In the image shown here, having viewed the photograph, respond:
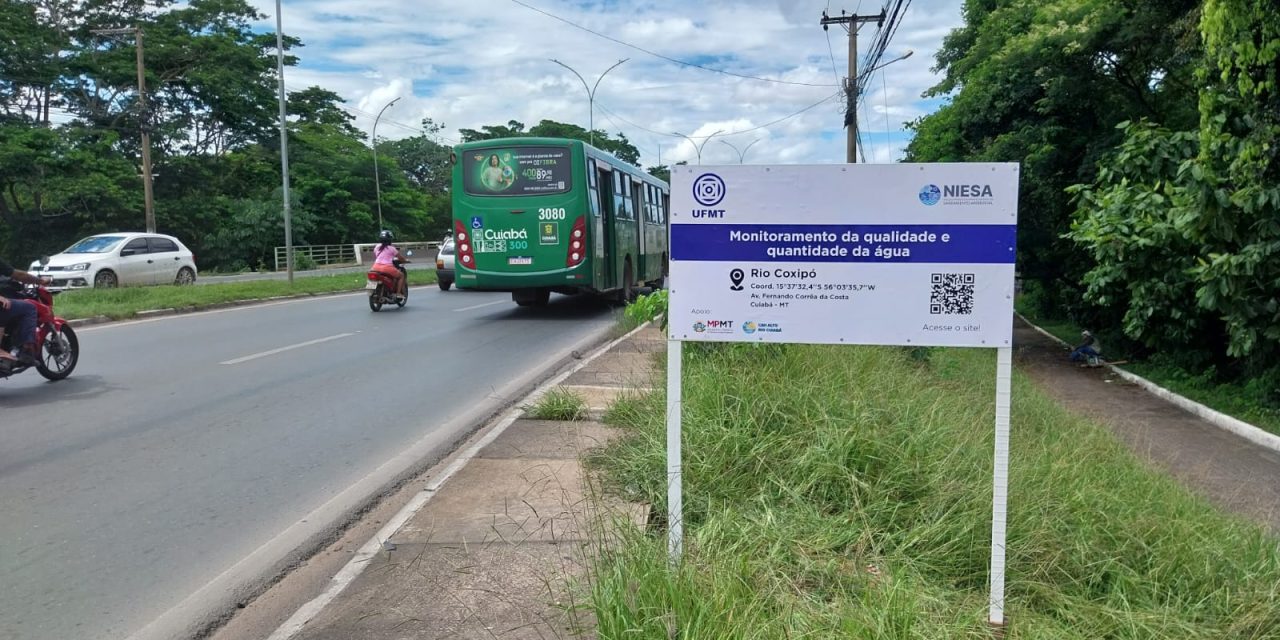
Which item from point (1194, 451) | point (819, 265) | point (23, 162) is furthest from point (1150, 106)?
point (23, 162)

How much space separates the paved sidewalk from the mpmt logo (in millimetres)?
1457

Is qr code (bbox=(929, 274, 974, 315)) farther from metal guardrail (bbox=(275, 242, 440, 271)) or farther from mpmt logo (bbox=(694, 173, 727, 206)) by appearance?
metal guardrail (bbox=(275, 242, 440, 271))

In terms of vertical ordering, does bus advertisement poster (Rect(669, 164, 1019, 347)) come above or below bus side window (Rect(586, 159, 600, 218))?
below

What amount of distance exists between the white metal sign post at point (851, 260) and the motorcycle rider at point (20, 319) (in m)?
7.61

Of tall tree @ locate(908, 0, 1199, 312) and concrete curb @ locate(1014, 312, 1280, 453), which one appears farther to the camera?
tall tree @ locate(908, 0, 1199, 312)

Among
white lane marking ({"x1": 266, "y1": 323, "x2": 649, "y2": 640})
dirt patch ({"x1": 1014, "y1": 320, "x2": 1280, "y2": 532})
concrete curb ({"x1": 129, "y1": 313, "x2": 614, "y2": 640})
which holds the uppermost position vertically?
white lane marking ({"x1": 266, "y1": 323, "x2": 649, "y2": 640})

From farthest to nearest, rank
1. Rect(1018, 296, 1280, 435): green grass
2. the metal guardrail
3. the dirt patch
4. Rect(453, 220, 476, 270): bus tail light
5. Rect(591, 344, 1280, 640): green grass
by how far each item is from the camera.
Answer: the metal guardrail → Rect(453, 220, 476, 270): bus tail light → Rect(1018, 296, 1280, 435): green grass → the dirt patch → Rect(591, 344, 1280, 640): green grass

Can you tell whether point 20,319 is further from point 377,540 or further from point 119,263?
point 119,263

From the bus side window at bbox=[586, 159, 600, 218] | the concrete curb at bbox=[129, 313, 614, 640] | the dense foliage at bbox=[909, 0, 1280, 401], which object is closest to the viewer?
the concrete curb at bbox=[129, 313, 614, 640]

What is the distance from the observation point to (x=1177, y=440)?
8.16 metres

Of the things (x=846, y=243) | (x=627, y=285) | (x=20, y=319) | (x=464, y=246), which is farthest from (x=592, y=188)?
(x=846, y=243)

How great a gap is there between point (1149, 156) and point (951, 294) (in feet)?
30.4

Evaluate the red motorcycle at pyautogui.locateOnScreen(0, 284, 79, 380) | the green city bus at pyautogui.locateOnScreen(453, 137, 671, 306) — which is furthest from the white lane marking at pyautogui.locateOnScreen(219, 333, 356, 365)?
the green city bus at pyautogui.locateOnScreen(453, 137, 671, 306)

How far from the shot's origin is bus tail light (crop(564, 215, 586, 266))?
15055mm
